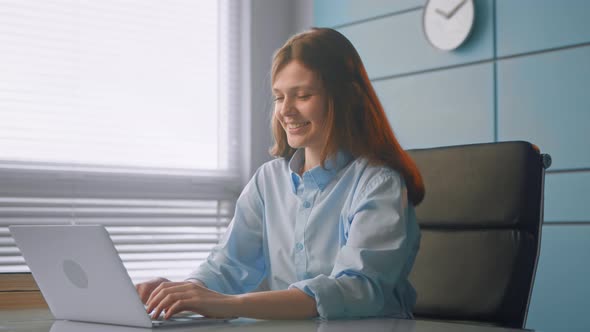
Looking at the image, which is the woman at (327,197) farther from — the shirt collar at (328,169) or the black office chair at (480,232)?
the black office chair at (480,232)

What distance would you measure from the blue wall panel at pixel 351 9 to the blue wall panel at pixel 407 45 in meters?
0.03

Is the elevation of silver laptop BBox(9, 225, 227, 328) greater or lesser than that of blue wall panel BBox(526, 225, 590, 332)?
greater

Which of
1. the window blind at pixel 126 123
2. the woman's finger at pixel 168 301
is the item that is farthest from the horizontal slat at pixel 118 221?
the woman's finger at pixel 168 301

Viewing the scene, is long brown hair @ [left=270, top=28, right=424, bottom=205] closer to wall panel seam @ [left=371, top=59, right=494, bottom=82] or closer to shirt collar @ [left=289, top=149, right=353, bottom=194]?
shirt collar @ [left=289, top=149, right=353, bottom=194]

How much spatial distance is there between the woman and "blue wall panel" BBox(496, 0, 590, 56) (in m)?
1.25

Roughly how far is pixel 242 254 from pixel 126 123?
1.55 meters

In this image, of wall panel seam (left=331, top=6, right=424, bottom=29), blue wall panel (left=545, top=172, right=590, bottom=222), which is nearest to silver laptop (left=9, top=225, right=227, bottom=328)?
blue wall panel (left=545, top=172, right=590, bottom=222)

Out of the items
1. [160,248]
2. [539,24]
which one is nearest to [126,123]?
[160,248]

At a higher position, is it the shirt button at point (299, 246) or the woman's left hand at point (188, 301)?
the shirt button at point (299, 246)

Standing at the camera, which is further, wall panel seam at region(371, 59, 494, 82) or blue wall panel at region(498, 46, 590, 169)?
wall panel seam at region(371, 59, 494, 82)

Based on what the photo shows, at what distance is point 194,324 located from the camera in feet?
4.07

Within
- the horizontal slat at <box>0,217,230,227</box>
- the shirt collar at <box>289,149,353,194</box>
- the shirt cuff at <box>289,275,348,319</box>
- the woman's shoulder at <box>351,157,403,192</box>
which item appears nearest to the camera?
the shirt cuff at <box>289,275,348,319</box>

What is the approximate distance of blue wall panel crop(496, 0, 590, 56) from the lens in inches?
103

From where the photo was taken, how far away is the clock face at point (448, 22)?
294 cm
